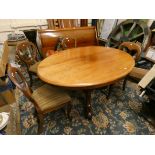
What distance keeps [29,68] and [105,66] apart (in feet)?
4.14

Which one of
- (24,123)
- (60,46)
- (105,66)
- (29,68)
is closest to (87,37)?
(60,46)

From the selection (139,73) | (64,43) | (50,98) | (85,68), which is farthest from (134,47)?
(50,98)

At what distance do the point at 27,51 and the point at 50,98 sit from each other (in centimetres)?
122

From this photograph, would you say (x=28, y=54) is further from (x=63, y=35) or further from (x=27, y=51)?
(x=63, y=35)

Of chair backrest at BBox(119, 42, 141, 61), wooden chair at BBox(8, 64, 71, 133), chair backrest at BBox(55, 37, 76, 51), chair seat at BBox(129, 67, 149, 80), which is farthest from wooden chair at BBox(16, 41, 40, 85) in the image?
chair seat at BBox(129, 67, 149, 80)

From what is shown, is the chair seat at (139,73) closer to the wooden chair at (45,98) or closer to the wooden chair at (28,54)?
the wooden chair at (45,98)

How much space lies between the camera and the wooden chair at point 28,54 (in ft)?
6.80

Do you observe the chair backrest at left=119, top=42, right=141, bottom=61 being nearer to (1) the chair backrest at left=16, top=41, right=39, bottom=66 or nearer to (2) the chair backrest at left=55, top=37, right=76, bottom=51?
(2) the chair backrest at left=55, top=37, right=76, bottom=51

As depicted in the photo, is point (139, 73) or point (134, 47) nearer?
point (134, 47)

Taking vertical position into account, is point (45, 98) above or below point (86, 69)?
below

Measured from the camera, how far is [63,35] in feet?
8.96

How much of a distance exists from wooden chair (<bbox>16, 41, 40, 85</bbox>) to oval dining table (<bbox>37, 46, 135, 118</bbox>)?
0.54 metres

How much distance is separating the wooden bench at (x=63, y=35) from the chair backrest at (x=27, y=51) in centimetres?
33
